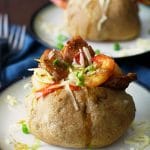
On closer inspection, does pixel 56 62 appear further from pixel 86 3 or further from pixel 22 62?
pixel 86 3

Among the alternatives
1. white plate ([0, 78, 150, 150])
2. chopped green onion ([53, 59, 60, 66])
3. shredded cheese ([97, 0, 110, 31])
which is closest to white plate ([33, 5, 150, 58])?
shredded cheese ([97, 0, 110, 31])

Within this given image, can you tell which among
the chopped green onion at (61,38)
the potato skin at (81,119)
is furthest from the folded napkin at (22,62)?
the potato skin at (81,119)

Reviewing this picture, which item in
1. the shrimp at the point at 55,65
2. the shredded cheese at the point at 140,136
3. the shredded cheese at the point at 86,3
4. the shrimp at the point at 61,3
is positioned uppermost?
the shrimp at the point at 55,65

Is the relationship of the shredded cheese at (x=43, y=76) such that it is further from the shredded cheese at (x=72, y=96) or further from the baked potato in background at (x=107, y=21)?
the baked potato in background at (x=107, y=21)

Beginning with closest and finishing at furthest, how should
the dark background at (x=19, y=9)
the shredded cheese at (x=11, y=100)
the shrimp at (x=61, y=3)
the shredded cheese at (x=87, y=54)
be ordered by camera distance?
the shredded cheese at (x=87, y=54), the shredded cheese at (x=11, y=100), the shrimp at (x=61, y=3), the dark background at (x=19, y=9)

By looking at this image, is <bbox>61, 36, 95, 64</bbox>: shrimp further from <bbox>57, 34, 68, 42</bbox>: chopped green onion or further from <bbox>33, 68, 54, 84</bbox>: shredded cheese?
<bbox>57, 34, 68, 42</bbox>: chopped green onion

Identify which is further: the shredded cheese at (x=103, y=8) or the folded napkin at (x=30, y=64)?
the shredded cheese at (x=103, y=8)

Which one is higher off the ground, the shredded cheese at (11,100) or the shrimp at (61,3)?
the shrimp at (61,3)

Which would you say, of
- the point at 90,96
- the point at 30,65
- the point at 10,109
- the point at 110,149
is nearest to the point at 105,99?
the point at 90,96

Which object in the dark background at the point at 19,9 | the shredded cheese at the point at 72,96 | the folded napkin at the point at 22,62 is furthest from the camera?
the dark background at the point at 19,9
